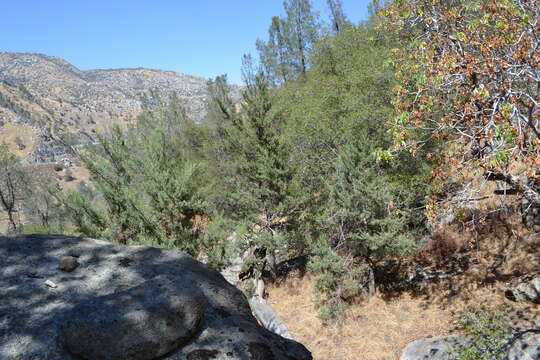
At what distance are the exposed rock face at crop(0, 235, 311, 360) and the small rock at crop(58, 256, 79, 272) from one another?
5 cm

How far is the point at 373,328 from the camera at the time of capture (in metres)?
12.5

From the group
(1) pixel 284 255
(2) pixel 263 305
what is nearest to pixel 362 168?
(2) pixel 263 305

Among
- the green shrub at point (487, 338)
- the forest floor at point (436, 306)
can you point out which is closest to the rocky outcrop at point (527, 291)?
the forest floor at point (436, 306)

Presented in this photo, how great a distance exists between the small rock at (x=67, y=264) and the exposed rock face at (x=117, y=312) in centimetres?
5

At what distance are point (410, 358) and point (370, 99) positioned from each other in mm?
12048

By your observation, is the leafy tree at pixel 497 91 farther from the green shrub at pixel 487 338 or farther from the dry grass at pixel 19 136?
the dry grass at pixel 19 136

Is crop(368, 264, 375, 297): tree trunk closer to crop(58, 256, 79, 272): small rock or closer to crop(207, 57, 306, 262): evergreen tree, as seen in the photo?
crop(207, 57, 306, 262): evergreen tree

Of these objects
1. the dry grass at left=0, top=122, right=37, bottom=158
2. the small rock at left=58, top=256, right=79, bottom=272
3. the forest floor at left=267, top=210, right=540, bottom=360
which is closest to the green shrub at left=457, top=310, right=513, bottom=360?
the forest floor at left=267, top=210, right=540, bottom=360

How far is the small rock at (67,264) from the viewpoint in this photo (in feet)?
12.2

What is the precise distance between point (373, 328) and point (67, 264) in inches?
474

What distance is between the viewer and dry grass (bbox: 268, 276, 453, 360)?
11.2 m

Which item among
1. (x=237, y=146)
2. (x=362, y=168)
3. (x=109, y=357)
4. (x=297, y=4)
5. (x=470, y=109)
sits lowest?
(x=109, y=357)

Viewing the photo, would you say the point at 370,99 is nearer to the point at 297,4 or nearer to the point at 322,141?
the point at 322,141

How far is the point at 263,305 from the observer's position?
16422 millimetres
